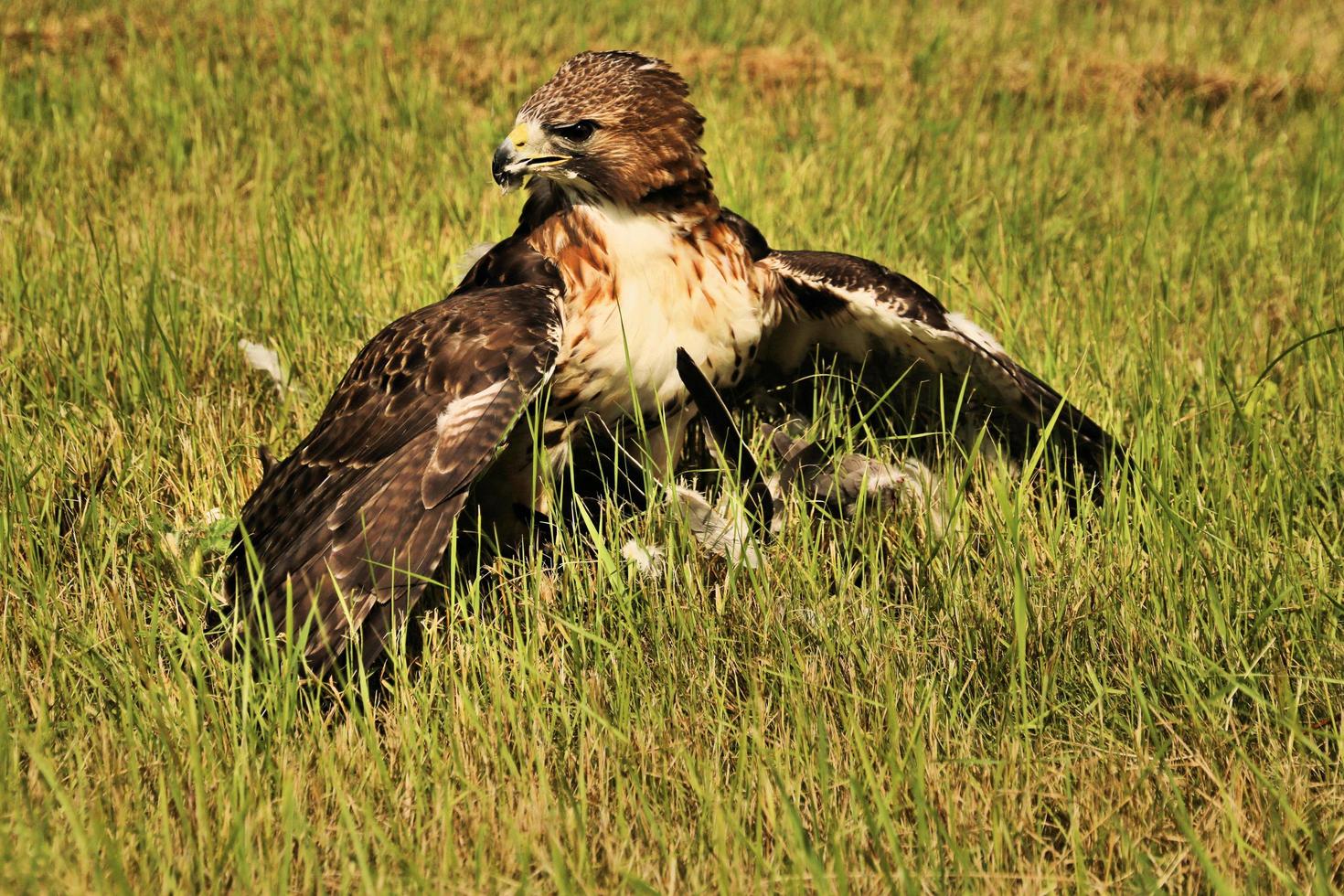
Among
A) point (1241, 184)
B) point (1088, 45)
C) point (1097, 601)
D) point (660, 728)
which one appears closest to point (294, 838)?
point (660, 728)

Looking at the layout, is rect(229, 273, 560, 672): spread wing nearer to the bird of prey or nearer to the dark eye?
the bird of prey

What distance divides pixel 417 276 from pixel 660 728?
9.74 ft

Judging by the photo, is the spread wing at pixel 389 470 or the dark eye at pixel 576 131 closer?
the spread wing at pixel 389 470

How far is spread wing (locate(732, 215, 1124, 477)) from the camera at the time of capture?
388 cm

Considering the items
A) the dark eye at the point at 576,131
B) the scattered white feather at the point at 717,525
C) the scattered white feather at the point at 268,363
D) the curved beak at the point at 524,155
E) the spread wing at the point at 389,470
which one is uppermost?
the dark eye at the point at 576,131

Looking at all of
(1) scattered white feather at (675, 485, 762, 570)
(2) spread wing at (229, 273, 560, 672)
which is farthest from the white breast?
(1) scattered white feather at (675, 485, 762, 570)

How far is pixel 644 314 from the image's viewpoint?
3.64m

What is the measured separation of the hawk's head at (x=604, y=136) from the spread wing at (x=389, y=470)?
0.34m

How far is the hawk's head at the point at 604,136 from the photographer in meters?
3.63

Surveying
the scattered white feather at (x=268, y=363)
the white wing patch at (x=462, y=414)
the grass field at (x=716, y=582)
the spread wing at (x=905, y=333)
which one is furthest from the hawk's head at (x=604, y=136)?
the scattered white feather at (x=268, y=363)

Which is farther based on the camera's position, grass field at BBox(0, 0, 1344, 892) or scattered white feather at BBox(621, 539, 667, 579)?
scattered white feather at BBox(621, 539, 667, 579)

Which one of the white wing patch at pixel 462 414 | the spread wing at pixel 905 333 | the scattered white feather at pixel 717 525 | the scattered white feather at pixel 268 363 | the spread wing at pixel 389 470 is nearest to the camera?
the spread wing at pixel 389 470

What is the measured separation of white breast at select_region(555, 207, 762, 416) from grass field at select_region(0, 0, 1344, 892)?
423 mm

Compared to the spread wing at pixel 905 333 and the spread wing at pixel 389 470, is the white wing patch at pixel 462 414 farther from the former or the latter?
the spread wing at pixel 905 333
